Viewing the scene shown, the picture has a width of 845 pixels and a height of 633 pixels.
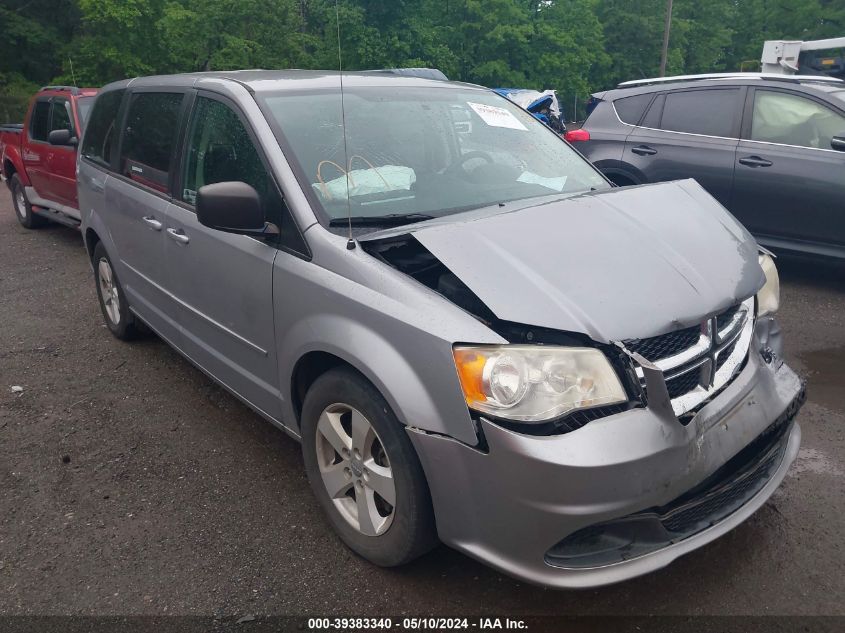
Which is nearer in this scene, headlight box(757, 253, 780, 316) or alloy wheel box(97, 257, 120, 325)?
headlight box(757, 253, 780, 316)

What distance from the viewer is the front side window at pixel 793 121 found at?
236 inches

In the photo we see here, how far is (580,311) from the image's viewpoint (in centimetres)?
226

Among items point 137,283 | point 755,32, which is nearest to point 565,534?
point 137,283

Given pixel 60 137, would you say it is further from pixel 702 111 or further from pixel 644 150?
pixel 702 111

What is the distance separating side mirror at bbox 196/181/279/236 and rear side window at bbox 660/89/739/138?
5.14 m

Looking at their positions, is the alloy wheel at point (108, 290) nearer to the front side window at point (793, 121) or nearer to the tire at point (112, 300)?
the tire at point (112, 300)

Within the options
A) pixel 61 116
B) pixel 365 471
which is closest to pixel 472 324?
pixel 365 471

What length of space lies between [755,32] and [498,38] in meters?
21.9

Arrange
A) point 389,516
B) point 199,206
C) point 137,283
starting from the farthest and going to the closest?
point 137,283 → point 199,206 → point 389,516

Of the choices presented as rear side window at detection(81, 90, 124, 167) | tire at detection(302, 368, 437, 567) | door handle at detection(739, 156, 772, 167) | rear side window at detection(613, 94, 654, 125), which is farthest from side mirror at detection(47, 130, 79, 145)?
door handle at detection(739, 156, 772, 167)

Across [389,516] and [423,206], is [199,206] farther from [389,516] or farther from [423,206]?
[389,516]

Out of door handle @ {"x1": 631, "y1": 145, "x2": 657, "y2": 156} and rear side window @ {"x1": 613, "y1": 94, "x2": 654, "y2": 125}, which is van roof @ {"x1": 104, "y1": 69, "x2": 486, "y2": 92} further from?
rear side window @ {"x1": 613, "y1": 94, "x2": 654, "y2": 125}

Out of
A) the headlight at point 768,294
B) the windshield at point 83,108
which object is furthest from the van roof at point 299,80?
the windshield at point 83,108

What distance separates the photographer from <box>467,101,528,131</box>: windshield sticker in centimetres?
370
